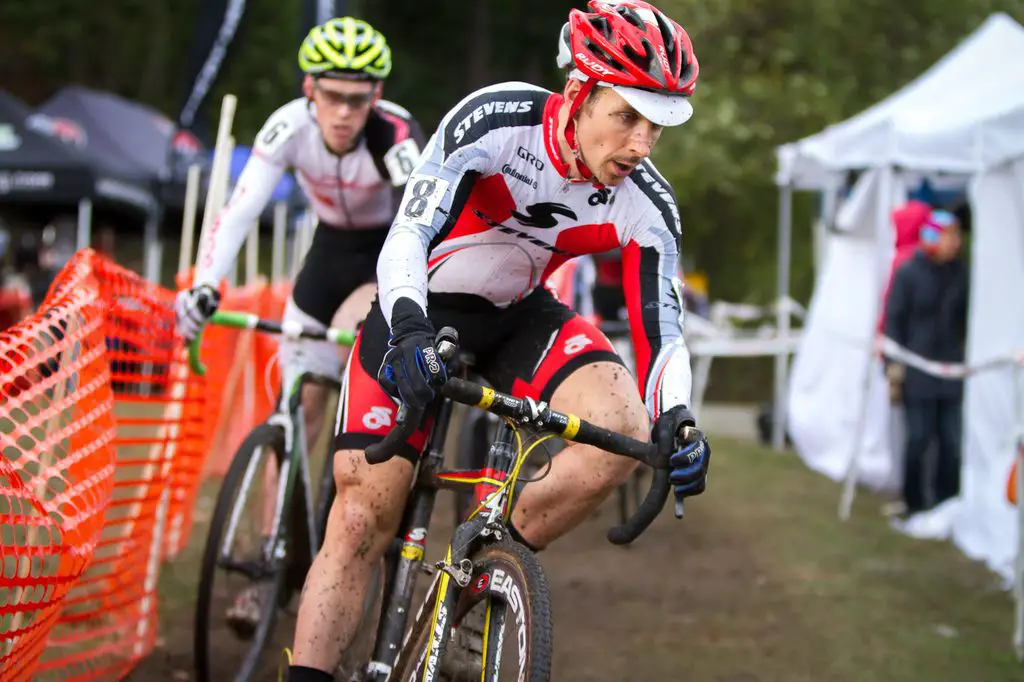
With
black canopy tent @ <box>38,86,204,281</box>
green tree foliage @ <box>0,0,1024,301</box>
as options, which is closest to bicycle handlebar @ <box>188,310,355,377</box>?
black canopy tent @ <box>38,86,204,281</box>

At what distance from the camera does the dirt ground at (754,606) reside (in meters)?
5.70

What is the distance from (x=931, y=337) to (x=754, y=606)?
4280mm

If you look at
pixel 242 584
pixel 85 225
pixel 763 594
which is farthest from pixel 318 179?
pixel 85 225

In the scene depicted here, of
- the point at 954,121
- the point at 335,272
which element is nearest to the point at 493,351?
the point at 335,272

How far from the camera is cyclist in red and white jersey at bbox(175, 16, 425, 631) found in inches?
205

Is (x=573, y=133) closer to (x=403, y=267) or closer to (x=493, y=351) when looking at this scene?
(x=403, y=267)

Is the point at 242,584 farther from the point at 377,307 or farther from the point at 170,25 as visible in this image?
the point at 170,25

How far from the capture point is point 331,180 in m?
5.49

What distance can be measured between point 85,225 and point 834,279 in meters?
9.87

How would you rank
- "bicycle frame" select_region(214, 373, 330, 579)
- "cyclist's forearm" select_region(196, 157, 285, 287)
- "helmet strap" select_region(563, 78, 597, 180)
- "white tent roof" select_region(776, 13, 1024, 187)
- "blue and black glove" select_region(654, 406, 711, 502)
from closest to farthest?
"blue and black glove" select_region(654, 406, 711, 502) → "helmet strap" select_region(563, 78, 597, 180) → "bicycle frame" select_region(214, 373, 330, 579) → "cyclist's forearm" select_region(196, 157, 285, 287) → "white tent roof" select_region(776, 13, 1024, 187)

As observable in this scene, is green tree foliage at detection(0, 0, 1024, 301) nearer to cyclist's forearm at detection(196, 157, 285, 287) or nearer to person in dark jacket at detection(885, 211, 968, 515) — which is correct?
person in dark jacket at detection(885, 211, 968, 515)

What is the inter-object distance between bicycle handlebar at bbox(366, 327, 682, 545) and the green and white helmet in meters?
2.43

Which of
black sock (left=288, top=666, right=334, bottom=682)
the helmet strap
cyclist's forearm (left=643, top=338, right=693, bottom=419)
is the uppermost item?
the helmet strap

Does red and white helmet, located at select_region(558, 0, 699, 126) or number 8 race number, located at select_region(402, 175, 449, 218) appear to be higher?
red and white helmet, located at select_region(558, 0, 699, 126)
